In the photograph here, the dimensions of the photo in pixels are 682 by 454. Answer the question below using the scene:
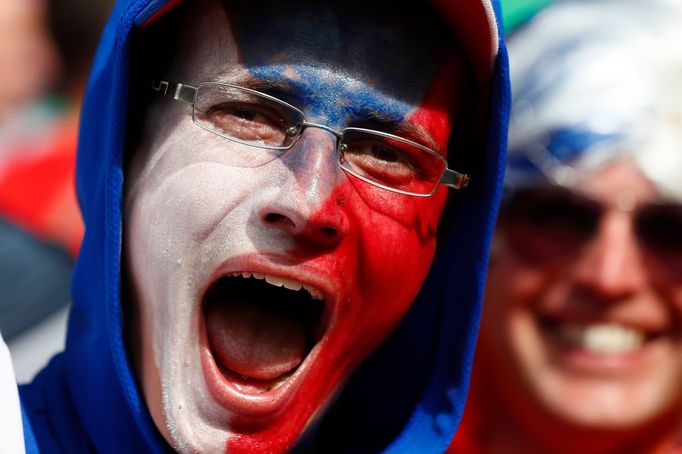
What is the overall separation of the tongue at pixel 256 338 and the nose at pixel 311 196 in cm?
29

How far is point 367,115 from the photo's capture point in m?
2.29

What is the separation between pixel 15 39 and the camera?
15.7ft

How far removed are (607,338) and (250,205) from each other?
1.68m

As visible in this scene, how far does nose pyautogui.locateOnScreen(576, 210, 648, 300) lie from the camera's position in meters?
3.34

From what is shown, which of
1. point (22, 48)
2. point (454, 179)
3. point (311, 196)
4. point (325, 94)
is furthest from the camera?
point (22, 48)

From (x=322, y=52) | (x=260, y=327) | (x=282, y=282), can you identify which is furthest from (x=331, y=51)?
(x=260, y=327)

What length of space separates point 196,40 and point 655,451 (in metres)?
2.09

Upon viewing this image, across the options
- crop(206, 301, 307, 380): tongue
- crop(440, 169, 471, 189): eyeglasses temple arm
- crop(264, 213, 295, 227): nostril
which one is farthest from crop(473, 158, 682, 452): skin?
crop(264, 213, 295, 227): nostril

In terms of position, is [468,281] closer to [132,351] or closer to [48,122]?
[132,351]

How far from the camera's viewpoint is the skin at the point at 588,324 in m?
3.36

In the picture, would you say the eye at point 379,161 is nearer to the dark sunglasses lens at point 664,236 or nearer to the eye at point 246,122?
the eye at point 246,122

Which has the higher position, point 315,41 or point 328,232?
point 315,41

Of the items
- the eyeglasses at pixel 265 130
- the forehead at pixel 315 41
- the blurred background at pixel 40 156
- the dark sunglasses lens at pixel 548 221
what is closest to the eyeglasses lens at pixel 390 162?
the eyeglasses at pixel 265 130

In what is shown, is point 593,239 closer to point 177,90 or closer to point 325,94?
point 325,94
